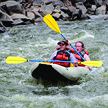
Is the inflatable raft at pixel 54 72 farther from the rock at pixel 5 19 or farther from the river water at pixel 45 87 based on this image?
the rock at pixel 5 19

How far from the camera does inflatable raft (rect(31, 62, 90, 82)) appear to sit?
12.7 feet

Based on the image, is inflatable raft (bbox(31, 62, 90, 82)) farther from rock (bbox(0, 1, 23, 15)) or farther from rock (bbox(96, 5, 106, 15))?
rock (bbox(96, 5, 106, 15))

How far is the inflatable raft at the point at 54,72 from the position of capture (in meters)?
3.87

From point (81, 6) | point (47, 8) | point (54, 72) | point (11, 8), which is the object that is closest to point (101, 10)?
point (81, 6)

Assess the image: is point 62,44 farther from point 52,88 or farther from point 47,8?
point 47,8

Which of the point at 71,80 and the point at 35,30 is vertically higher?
the point at 71,80

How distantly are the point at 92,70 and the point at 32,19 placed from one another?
845 cm

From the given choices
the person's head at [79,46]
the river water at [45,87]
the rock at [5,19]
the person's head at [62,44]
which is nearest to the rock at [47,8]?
the rock at [5,19]

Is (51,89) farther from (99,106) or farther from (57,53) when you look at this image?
(99,106)

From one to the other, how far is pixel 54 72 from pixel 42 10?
11228mm

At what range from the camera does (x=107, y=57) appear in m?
6.11

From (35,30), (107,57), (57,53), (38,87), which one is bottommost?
(35,30)

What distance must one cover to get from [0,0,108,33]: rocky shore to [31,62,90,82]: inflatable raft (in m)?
5.96

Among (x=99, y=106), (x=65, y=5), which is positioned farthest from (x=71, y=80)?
(x=65, y=5)
